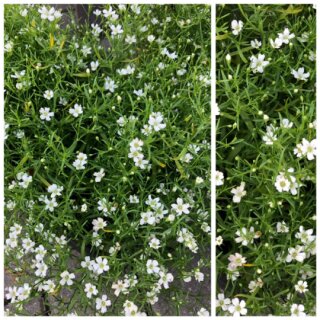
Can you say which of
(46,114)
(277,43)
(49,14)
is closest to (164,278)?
(46,114)

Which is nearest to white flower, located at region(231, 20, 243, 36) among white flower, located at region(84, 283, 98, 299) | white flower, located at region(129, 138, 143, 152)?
white flower, located at region(129, 138, 143, 152)

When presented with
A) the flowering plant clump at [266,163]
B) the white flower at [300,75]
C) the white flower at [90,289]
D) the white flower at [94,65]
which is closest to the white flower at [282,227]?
the flowering plant clump at [266,163]

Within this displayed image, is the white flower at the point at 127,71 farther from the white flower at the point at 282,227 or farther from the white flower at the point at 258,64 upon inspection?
the white flower at the point at 282,227

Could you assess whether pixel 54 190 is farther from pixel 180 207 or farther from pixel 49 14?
pixel 49 14

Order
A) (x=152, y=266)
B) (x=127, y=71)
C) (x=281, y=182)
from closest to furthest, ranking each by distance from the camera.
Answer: (x=281, y=182) < (x=152, y=266) < (x=127, y=71)

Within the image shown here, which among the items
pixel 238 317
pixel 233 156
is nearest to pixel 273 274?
pixel 238 317

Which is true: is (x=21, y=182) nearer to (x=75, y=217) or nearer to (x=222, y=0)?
(x=75, y=217)

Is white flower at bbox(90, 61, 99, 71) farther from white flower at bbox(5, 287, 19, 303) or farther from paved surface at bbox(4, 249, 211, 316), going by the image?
white flower at bbox(5, 287, 19, 303)
